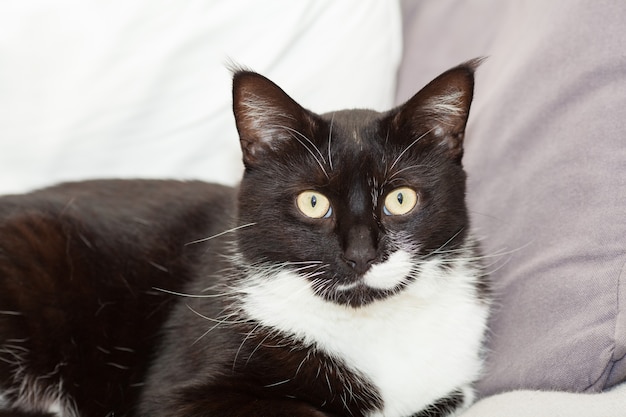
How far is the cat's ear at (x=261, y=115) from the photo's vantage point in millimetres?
1519

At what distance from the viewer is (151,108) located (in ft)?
7.34

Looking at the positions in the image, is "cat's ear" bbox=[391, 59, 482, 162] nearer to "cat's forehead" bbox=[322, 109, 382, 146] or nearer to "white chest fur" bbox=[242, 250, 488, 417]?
"cat's forehead" bbox=[322, 109, 382, 146]

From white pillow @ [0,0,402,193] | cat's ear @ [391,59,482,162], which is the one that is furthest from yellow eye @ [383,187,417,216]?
white pillow @ [0,0,402,193]

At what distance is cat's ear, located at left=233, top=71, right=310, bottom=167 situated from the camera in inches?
59.8

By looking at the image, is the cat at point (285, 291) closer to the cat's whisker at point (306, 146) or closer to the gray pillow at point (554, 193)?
the cat's whisker at point (306, 146)

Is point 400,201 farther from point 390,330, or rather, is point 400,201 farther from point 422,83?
point 422,83

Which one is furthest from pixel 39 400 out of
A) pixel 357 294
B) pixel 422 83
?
pixel 422 83

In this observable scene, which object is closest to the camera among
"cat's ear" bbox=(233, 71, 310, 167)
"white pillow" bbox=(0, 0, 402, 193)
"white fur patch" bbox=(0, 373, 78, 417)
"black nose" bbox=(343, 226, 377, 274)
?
"black nose" bbox=(343, 226, 377, 274)

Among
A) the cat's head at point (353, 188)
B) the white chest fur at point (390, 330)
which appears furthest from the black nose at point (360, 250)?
the white chest fur at point (390, 330)

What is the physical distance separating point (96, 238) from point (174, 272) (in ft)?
0.78

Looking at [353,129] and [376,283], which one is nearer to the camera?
[376,283]

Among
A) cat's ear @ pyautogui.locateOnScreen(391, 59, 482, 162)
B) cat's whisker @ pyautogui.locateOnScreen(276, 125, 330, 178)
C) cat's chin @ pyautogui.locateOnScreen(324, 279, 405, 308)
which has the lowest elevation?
cat's chin @ pyautogui.locateOnScreen(324, 279, 405, 308)

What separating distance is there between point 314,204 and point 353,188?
93 millimetres

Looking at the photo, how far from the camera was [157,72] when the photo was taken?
7.18ft
